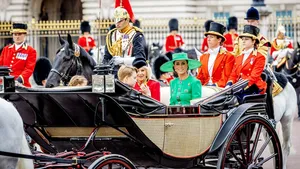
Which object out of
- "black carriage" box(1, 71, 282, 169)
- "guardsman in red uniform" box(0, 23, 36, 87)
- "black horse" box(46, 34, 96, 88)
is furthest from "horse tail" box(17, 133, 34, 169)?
"guardsman in red uniform" box(0, 23, 36, 87)

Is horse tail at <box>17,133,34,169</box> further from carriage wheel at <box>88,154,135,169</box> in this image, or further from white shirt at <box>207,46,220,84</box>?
white shirt at <box>207,46,220,84</box>

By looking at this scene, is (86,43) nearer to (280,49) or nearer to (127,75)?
(280,49)

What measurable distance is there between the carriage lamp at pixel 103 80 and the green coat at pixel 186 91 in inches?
58.6

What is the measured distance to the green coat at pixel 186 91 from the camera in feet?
28.3

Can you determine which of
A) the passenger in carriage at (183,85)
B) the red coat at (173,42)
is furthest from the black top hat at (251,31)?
the red coat at (173,42)

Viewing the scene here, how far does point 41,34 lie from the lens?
2997cm

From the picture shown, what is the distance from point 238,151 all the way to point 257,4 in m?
18.4

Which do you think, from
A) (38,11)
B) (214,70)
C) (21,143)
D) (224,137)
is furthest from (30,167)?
(38,11)

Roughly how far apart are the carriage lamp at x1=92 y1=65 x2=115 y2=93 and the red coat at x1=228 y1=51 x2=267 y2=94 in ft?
7.50

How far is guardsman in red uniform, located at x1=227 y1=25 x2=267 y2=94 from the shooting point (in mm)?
9273

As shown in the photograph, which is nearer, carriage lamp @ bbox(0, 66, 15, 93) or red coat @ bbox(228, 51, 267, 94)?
carriage lamp @ bbox(0, 66, 15, 93)

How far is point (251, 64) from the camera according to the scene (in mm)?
9422

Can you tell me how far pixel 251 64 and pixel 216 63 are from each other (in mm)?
446

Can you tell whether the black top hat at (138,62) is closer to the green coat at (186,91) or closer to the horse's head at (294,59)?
the green coat at (186,91)
